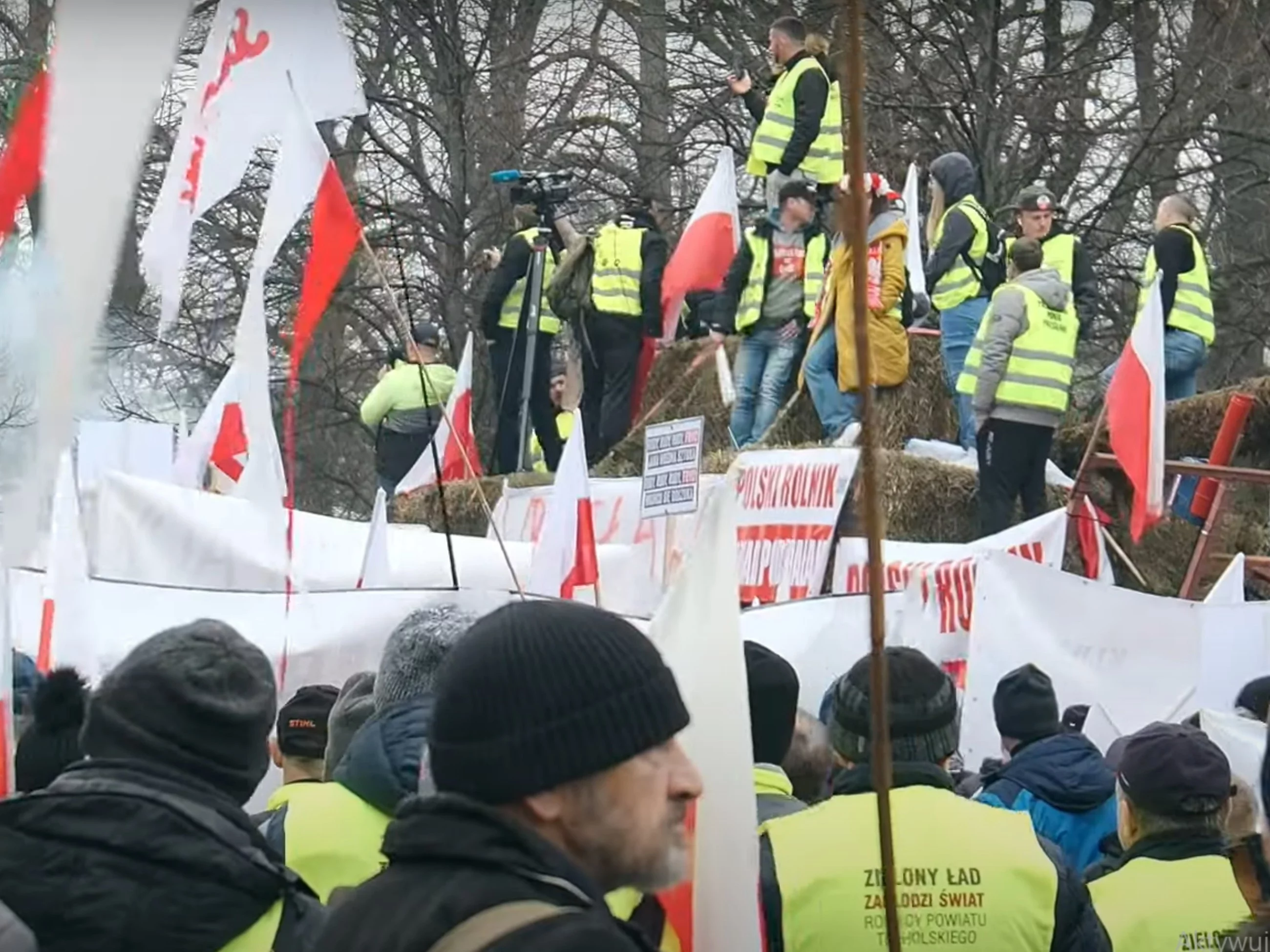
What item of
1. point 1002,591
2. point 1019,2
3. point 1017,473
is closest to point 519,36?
point 1019,2

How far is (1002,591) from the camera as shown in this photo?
7.88m

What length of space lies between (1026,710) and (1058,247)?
630 cm

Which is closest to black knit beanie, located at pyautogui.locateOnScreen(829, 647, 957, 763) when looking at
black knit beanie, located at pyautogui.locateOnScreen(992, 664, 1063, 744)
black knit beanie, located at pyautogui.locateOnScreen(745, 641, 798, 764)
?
black knit beanie, located at pyautogui.locateOnScreen(745, 641, 798, 764)

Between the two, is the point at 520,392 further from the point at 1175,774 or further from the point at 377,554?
the point at 1175,774

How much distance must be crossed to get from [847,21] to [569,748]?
0.73m

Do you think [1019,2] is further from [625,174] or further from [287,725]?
[287,725]

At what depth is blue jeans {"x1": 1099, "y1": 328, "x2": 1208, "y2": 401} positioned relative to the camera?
11.3 m

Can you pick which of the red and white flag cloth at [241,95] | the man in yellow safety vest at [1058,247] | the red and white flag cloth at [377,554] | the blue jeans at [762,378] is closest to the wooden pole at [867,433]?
the red and white flag cloth at [241,95]

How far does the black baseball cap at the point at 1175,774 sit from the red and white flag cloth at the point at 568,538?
4437mm

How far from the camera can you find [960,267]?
11.6 metres

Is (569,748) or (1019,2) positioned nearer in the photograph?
(569,748)

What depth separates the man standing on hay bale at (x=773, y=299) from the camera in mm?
11852

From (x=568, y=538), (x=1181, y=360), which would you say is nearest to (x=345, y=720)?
(x=568, y=538)

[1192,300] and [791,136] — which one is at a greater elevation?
[791,136]
